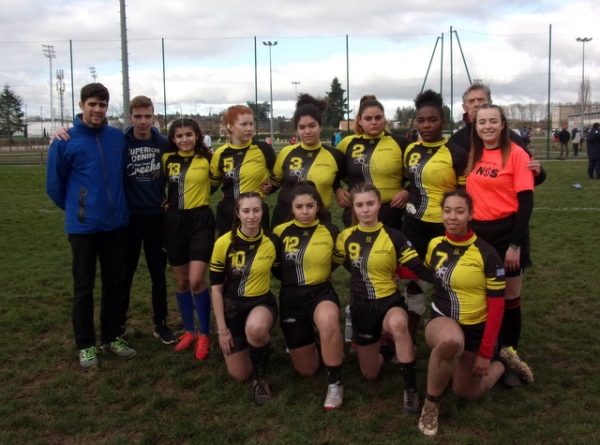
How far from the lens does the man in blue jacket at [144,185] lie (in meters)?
4.46

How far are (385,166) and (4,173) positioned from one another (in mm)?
19746

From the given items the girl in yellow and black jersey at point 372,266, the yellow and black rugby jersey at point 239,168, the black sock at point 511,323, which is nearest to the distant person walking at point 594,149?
the black sock at point 511,323

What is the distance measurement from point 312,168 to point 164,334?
1.98m

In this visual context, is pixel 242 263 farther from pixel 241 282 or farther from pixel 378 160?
pixel 378 160

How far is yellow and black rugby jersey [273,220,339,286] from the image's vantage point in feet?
12.9

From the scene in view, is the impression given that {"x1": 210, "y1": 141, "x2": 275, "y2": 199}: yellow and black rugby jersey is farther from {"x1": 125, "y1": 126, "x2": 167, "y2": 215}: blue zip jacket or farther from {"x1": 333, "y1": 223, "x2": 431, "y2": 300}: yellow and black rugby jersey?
{"x1": 333, "y1": 223, "x2": 431, "y2": 300}: yellow and black rugby jersey

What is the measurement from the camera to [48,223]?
33.3ft

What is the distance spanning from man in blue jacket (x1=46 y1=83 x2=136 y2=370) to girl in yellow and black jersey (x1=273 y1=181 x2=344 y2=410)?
1346 millimetres

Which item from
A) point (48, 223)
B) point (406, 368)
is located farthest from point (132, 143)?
point (48, 223)

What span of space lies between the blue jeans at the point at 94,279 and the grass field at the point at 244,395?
0.88 ft

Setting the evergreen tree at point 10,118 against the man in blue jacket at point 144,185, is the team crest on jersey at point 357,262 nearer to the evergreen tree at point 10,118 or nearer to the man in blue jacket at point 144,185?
the man in blue jacket at point 144,185

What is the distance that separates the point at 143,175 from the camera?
14.7 ft

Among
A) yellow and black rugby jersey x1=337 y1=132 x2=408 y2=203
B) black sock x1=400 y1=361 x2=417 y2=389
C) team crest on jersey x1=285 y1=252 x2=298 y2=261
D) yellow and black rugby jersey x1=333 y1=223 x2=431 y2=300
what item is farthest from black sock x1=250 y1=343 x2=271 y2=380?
yellow and black rugby jersey x1=337 y1=132 x2=408 y2=203

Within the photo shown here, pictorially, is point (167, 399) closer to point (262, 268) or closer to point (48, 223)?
point (262, 268)
